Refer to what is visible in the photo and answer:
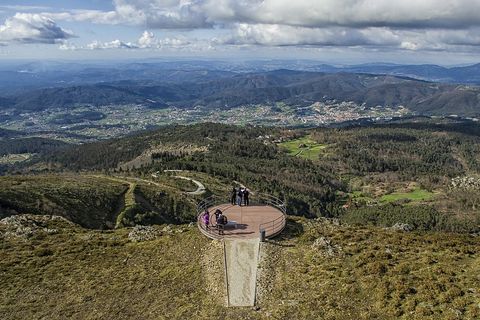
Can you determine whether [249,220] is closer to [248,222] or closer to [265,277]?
[248,222]

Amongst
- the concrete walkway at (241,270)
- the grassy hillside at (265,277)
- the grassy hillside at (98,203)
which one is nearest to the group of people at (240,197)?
the grassy hillside at (265,277)

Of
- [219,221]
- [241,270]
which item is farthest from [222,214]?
[241,270]

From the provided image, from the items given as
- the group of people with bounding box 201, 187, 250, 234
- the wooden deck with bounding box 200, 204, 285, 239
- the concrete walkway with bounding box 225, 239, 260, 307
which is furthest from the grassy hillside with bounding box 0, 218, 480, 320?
the group of people with bounding box 201, 187, 250, 234

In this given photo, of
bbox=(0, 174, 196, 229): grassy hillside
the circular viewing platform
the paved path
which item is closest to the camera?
the circular viewing platform

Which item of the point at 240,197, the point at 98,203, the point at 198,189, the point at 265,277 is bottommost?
the point at 198,189

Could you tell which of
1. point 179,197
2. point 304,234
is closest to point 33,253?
point 304,234

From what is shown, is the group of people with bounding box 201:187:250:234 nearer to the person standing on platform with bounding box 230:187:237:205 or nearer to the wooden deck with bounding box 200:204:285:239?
the person standing on platform with bounding box 230:187:237:205
